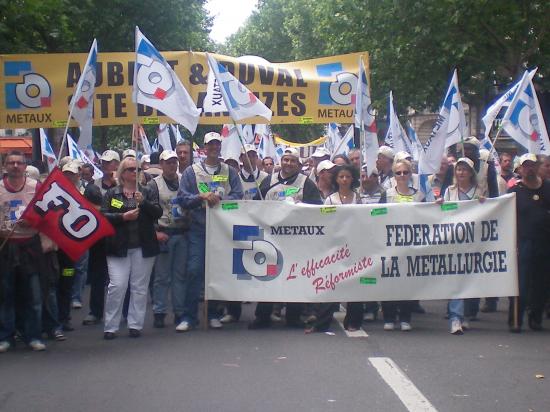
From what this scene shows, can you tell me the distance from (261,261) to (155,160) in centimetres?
488

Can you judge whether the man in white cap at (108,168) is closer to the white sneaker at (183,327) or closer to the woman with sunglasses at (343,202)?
the white sneaker at (183,327)

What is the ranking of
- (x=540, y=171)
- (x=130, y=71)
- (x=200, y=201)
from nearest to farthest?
(x=200, y=201), (x=540, y=171), (x=130, y=71)

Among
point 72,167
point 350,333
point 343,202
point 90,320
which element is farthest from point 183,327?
point 72,167

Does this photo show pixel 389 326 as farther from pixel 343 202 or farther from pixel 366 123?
pixel 366 123

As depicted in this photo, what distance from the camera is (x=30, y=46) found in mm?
22234

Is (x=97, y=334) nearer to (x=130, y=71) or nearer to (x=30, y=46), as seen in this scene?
(x=130, y=71)

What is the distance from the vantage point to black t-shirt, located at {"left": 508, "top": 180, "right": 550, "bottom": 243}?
10477mm

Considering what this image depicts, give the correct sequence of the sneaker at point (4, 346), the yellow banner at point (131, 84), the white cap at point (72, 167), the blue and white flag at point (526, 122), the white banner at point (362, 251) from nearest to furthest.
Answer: the sneaker at point (4, 346), the white banner at point (362, 251), the white cap at point (72, 167), the blue and white flag at point (526, 122), the yellow banner at point (131, 84)

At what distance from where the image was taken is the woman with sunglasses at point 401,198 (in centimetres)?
1066

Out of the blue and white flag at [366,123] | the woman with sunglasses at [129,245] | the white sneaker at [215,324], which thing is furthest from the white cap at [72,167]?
the blue and white flag at [366,123]

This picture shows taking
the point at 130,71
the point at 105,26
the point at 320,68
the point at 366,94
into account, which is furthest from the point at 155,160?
the point at 105,26

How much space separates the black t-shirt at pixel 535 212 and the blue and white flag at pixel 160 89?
143 inches

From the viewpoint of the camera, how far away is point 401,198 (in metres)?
10.8

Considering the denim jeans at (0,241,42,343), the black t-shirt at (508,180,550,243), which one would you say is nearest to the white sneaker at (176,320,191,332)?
the denim jeans at (0,241,42,343)
